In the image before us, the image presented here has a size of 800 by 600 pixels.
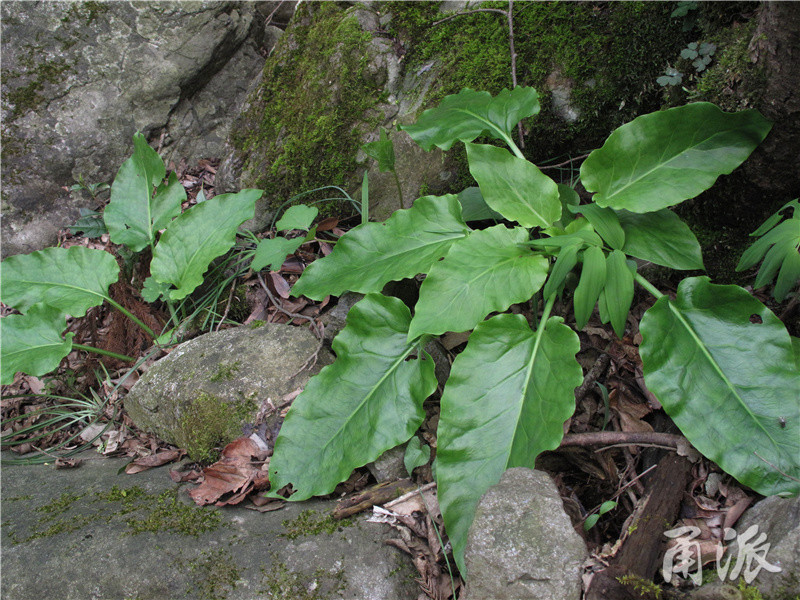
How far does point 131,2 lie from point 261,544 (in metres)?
3.88

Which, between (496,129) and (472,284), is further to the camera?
(496,129)

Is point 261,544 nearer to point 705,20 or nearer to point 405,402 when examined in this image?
point 405,402

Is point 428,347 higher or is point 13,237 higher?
point 13,237

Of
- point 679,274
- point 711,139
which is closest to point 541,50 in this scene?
point 711,139

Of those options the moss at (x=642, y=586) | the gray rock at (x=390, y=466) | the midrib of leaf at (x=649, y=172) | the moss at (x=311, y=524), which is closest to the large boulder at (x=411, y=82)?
the midrib of leaf at (x=649, y=172)

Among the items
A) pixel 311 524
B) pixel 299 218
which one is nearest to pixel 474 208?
pixel 299 218

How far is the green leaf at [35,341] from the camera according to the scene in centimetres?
263

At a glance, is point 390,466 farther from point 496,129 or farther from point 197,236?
point 197,236

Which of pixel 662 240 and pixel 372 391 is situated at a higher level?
pixel 662 240

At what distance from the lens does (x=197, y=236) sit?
2.95 metres

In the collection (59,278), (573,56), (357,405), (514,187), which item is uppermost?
(573,56)

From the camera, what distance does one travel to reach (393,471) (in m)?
2.08

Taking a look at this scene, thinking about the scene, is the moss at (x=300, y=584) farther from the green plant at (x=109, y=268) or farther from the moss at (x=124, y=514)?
the green plant at (x=109, y=268)

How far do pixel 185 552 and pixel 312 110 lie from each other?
8.19ft
